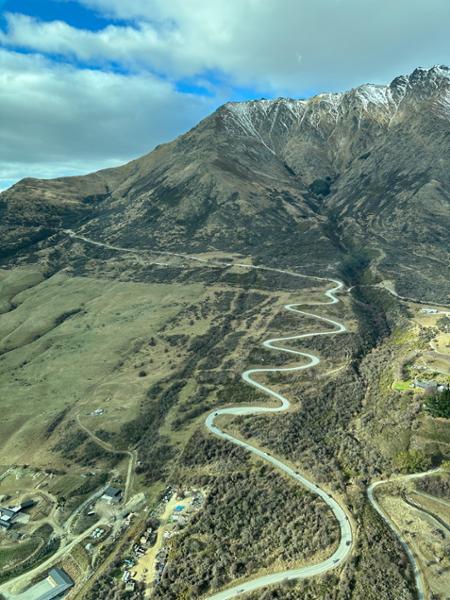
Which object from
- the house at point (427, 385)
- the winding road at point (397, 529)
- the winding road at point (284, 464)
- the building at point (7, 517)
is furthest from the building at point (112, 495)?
the house at point (427, 385)

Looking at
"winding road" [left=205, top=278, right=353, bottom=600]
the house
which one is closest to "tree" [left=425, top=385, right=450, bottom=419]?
the house

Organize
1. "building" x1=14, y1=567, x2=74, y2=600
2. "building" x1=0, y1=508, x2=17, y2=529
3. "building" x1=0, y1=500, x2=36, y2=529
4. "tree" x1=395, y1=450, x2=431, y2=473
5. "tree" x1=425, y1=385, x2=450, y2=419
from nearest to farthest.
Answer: "building" x1=14, y1=567, x2=74, y2=600
"tree" x1=395, y1=450, x2=431, y2=473
"building" x1=0, y1=508, x2=17, y2=529
"building" x1=0, y1=500, x2=36, y2=529
"tree" x1=425, y1=385, x2=450, y2=419

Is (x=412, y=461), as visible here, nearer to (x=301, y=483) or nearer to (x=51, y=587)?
(x=301, y=483)

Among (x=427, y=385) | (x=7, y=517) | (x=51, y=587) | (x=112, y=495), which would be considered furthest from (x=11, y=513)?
(x=427, y=385)

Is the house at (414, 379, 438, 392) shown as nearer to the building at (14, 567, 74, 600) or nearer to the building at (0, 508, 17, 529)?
the building at (14, 567, 74, 600)

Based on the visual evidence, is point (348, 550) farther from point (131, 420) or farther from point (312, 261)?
point (312, 261)

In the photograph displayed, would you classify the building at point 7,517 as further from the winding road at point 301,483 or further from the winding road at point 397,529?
the winding road at point 397,529
